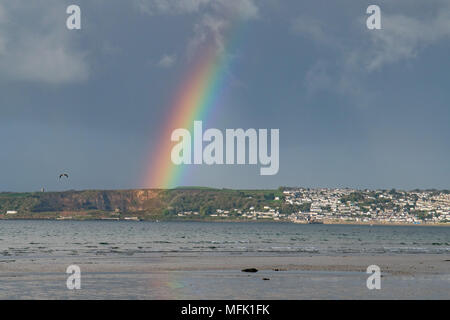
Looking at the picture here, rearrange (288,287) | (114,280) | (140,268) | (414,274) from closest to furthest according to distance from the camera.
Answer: (288,287) < (114,280) < (414,274) < (140,268)

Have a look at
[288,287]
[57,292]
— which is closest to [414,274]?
[288,287]

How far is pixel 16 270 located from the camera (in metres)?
49.6

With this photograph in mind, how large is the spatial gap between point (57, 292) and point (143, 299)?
18.6ft

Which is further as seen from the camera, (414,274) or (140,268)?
(140,268)

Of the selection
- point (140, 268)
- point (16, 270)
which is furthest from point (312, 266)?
point (16, 270)

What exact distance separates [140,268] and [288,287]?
17.7 meters

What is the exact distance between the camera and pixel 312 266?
57.6 metres

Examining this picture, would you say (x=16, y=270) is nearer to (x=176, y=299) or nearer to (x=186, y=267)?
(x=186, y=267)
